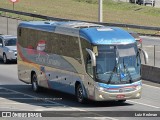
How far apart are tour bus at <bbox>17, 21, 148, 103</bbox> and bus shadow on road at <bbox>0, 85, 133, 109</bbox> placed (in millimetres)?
378

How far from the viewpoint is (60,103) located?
23.2 meters

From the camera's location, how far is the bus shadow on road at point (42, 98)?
22953mm

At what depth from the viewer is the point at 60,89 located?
2469 cm

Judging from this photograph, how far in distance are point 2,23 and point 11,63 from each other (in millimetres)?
24081

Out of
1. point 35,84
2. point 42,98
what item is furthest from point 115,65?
point 35,84

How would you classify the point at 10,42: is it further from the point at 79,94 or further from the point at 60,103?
the point at 79,94

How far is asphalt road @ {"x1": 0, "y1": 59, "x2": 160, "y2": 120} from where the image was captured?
71.0ft

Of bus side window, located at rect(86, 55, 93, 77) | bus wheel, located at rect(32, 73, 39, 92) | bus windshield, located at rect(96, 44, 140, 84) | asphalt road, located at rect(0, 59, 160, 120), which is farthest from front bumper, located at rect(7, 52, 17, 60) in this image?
bus windshield, located at rect(96, 44, 140, 84)

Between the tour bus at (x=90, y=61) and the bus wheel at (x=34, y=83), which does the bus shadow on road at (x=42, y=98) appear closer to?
the bus wheel at (x=34, y=83)

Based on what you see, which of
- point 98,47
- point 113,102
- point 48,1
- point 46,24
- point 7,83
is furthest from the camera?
point 48,1

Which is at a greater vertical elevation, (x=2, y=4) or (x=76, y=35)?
(x=76, y=35)

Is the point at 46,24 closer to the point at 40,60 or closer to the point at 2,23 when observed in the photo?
the point at 40,60

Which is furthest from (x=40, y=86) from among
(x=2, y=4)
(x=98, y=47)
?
(x=2, y=4)

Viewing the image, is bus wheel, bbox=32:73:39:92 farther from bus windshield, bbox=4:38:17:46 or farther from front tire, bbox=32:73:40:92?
bus windshield, bbox=4:38:17:46
